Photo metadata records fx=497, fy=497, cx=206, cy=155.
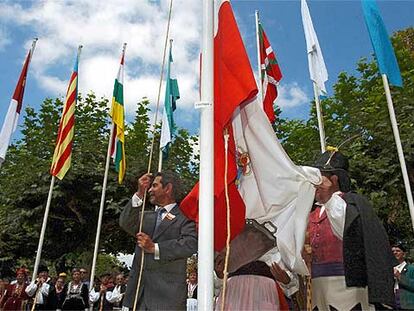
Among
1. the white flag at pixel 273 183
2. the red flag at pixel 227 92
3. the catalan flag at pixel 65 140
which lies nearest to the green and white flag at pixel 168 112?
the catalan flag at pixel 65 140

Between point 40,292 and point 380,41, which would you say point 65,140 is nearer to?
point 40,292

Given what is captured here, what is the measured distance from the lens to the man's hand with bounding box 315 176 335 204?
359 cm

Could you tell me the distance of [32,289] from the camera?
40.0ft

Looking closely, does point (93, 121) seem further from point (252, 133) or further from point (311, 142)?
point (252, 133)

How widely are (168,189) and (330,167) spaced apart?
153 centimetres

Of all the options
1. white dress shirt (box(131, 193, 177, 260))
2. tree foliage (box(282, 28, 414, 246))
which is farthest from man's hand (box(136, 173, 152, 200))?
tree foliage (box(282, 28, 414, 246))

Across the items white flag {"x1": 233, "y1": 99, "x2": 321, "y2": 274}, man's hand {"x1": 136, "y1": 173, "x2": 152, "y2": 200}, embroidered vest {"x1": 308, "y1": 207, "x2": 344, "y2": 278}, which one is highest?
man's hand {"x1": 136, "y1": 173, "x2": 152, "y2": 200}

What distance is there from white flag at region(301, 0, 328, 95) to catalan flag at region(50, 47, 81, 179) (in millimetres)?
5008

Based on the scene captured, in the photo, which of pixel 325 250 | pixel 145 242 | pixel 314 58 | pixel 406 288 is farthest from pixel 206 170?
pixel 314 58

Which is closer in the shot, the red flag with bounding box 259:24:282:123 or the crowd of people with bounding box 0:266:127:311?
the red flag with bounding box 259:24:282:123

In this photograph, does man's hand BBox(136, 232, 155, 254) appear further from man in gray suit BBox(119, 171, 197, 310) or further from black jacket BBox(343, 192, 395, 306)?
black jacket BBox(343, 192, 395, 306)

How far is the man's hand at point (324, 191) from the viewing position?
3586mm

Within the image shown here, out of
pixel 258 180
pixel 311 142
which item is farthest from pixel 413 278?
pixel 311 142

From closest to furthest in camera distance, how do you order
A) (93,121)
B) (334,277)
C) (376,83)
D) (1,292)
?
(334,277) < (1,292) < (376,83) < (93,121)
